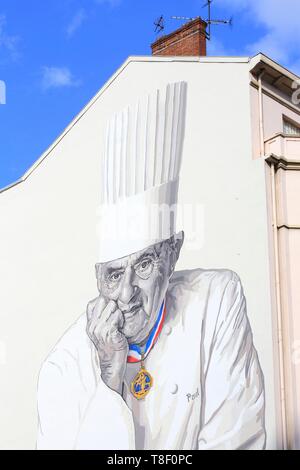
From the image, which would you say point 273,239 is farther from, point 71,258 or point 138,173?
point 71,258

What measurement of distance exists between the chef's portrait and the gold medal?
0.02 metres

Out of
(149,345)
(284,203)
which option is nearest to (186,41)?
(284,203)

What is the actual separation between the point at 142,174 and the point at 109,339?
12.7ft

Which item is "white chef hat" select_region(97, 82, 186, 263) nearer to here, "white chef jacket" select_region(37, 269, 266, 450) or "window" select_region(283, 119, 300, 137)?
"white chef jacket" select_region(37, 269, 266, 450)

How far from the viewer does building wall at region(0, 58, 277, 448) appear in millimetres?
14680

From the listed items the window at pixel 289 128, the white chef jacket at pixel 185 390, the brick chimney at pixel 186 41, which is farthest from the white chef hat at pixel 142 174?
the brick chimney at pixel 186 41

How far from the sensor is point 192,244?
15.1 meters

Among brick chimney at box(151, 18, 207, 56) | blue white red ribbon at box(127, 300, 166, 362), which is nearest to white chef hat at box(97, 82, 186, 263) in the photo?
blue white red ribbon at box(127, 300, 166, 362)

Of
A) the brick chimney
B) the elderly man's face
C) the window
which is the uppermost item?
the brick chimney

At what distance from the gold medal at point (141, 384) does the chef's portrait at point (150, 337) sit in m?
0.02

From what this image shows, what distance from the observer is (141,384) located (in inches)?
572

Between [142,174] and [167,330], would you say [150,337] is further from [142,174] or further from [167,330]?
[142,174]

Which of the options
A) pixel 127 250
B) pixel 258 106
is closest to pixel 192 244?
pixel 127 250

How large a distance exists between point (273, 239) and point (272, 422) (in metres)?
3.78
